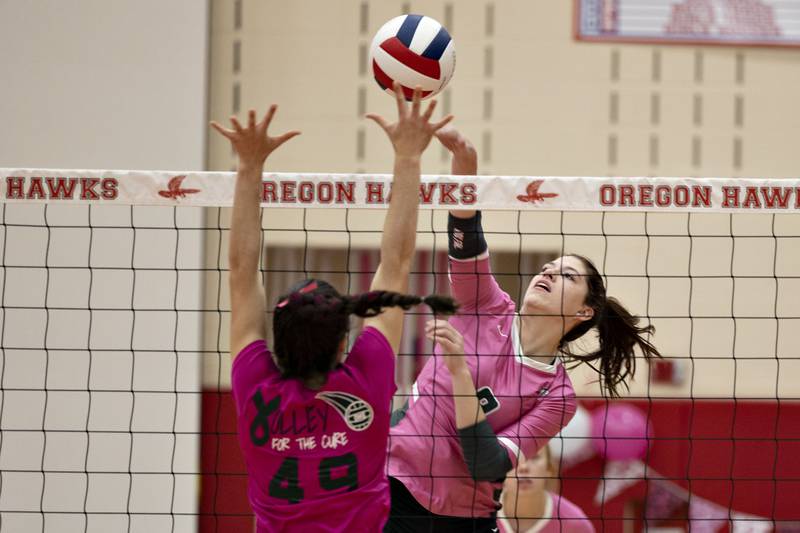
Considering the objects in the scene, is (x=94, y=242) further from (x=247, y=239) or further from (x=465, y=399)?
(x=247, y=239)

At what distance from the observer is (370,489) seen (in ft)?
8.13

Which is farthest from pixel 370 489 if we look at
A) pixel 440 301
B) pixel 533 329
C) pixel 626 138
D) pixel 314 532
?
pixel 626 138

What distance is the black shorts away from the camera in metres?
3.53

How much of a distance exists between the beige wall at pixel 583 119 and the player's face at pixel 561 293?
198 inches

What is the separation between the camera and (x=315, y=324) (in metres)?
2.37

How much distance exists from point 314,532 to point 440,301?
2.11 ft

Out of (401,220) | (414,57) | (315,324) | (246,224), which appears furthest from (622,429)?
(315,324)

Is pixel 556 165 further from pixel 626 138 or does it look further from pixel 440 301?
pixel 440 301

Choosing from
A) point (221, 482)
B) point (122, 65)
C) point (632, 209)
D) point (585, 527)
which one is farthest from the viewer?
point (221, 482)

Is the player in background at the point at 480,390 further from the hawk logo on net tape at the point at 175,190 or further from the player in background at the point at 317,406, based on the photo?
the hawk logo on net tape at the point at 175,190

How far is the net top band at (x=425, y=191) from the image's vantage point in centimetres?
365

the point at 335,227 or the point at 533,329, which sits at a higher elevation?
the point at 335,227

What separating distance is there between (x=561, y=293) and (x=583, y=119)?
5.55m

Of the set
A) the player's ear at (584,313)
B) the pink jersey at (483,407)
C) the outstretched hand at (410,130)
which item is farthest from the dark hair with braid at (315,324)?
the player's ear at (584,313)
